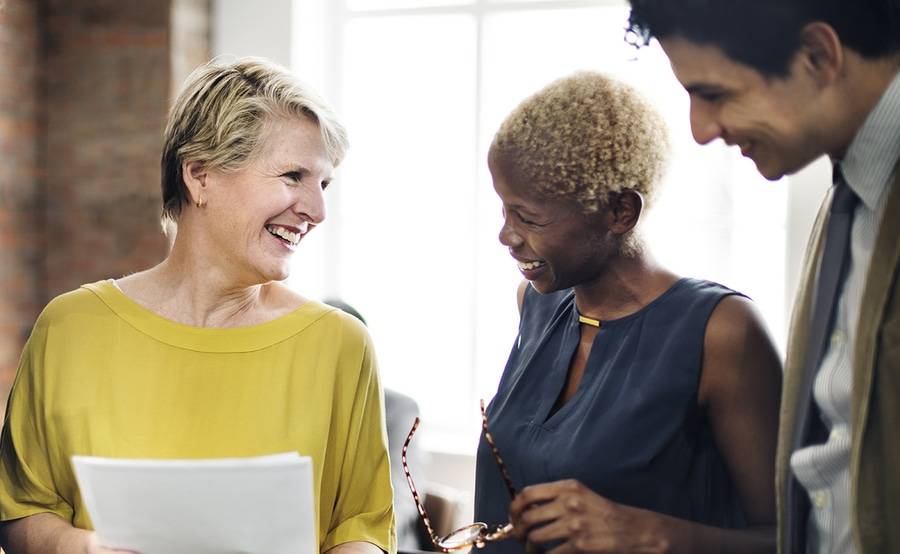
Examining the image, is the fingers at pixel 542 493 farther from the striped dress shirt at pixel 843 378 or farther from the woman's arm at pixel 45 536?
the woman's arm at pixel 45 536

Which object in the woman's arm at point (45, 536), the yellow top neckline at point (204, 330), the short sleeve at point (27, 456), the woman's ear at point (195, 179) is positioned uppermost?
the woman's ear at point (195, 179)

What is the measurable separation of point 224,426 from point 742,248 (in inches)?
125

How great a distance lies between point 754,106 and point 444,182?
368 cm

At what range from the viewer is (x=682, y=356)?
1.49m

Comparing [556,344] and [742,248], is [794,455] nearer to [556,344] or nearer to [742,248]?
[556,344]

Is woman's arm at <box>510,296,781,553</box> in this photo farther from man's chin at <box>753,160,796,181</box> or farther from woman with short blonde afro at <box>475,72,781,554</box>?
man's chin at <box>753,160,796,181</box>

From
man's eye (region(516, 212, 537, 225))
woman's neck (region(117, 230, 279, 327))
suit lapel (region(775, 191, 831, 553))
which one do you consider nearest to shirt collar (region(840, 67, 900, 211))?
suit lapel (region(775, 191, 831, 553))

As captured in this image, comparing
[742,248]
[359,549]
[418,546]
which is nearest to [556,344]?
[359,549]

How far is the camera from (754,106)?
3.77 feet

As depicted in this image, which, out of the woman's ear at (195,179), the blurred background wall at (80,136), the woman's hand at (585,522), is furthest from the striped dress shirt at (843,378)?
the blurred background wall at (80,136)

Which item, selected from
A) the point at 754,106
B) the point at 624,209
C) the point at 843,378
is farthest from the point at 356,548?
the point at 754,106

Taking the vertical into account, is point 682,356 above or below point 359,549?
above

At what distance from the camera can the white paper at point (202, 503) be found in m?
1.35

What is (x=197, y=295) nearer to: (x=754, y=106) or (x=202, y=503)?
(x=202, y=503)
